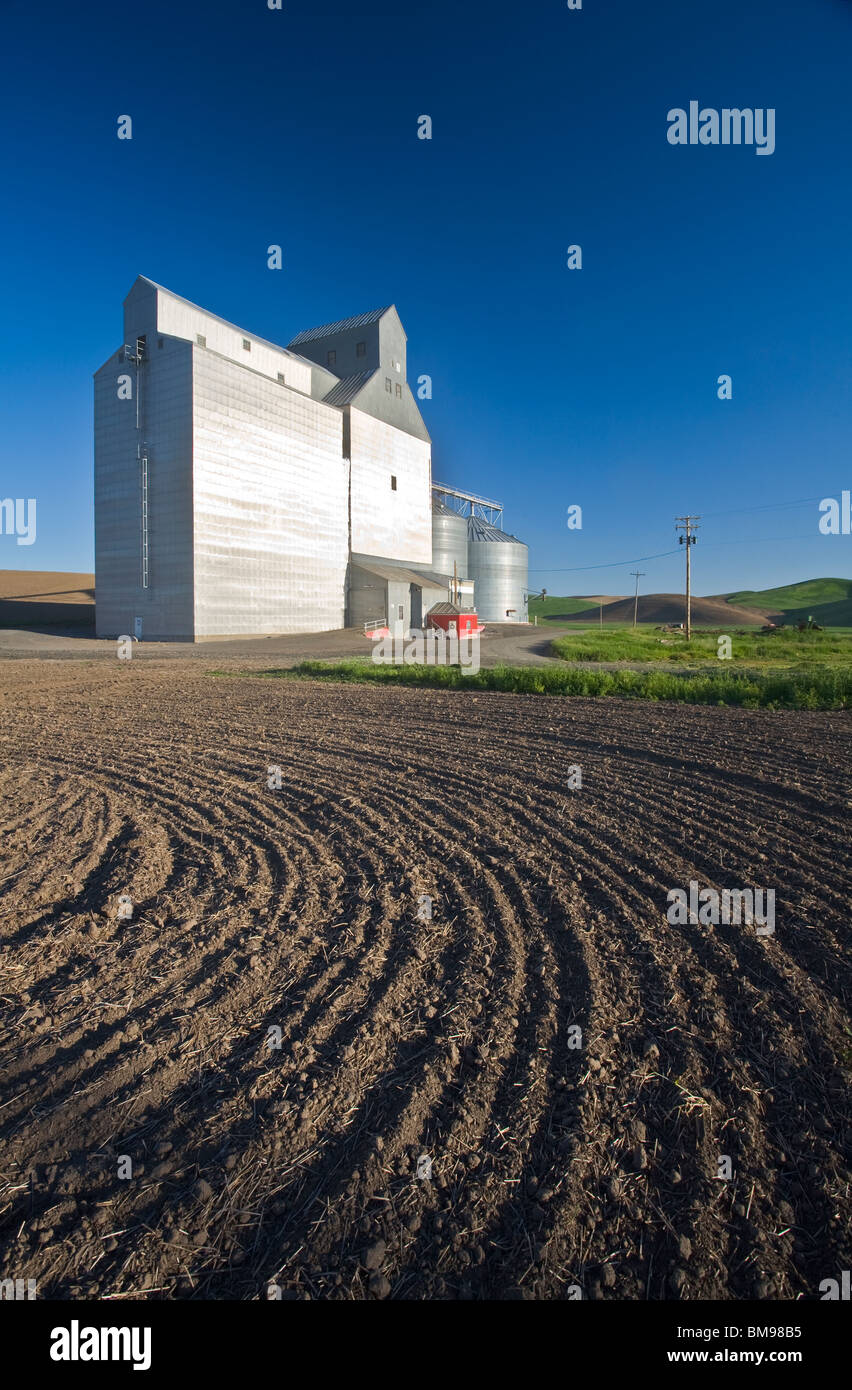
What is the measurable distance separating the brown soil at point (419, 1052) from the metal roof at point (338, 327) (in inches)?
2079

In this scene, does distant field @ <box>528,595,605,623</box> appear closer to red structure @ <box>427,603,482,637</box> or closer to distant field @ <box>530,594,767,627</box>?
distant field @ <box>530,594,767,627</box>

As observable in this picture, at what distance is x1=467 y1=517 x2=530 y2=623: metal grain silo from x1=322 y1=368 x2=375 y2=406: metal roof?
2039cm

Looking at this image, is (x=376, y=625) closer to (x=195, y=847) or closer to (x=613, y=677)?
(x=613, y=677)

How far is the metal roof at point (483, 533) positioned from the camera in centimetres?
6625

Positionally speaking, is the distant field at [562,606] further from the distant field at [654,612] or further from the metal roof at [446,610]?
the metal roof at [446,610]

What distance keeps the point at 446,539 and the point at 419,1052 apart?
202ft

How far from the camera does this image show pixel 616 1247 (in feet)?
7.07

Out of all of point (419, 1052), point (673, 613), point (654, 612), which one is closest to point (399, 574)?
point (419, 1052)

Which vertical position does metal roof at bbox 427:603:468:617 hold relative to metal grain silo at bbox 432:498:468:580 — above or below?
below

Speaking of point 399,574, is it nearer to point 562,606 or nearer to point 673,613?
point 673,613

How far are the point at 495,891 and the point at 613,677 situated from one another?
1479 cm

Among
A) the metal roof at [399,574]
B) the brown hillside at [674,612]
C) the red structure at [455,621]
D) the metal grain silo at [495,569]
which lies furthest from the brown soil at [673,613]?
the red structure at [455,621]

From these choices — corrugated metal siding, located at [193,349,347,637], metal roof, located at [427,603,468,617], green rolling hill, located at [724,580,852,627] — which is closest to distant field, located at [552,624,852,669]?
metal roof, located at [427,603,468,617]

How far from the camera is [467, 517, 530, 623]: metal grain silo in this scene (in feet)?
217
